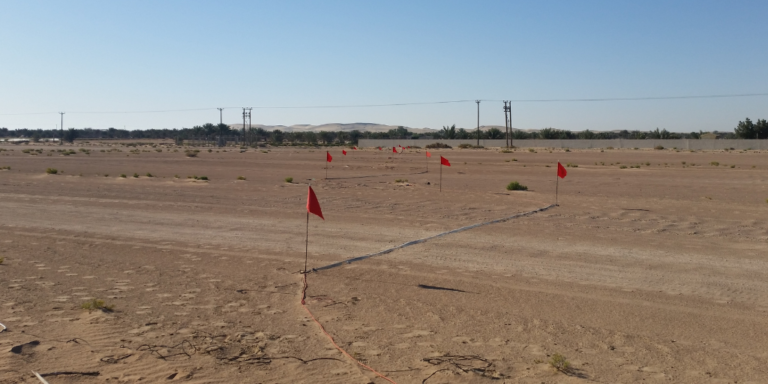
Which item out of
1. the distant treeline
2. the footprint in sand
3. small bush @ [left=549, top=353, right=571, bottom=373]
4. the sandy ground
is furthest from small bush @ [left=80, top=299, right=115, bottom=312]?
the distant treeline

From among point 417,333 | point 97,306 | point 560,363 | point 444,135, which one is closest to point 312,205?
point 97,306

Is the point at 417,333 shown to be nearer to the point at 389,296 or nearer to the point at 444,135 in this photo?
the point at 389,296

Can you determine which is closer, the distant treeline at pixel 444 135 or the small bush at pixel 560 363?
the small bush at pixel 560 363

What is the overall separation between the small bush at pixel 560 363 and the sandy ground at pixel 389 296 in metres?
0.07

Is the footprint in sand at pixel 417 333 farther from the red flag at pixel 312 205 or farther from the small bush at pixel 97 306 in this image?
the small bush at pixel 97 306

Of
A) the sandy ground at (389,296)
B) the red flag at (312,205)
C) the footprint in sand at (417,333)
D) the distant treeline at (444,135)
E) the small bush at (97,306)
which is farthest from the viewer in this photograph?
the distant treeline at (444,135)

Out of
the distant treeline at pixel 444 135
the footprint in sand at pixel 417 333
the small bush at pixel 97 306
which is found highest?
the distant treeline at pixel 444 135

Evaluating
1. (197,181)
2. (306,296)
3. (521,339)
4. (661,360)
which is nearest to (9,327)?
(306,296)

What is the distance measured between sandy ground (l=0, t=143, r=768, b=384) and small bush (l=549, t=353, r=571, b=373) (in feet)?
0.23

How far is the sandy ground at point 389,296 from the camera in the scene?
6332 millimetres

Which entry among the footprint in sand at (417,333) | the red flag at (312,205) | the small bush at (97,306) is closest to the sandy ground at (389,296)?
the footprint in sand at (417,333)

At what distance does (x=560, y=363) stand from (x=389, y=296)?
3.19 metres

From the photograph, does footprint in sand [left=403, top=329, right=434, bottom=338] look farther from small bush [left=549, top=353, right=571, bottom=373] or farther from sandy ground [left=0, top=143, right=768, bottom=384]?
small bush [left=549, top=353, right=571, bottom=373]

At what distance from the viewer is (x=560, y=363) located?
20.6ft
